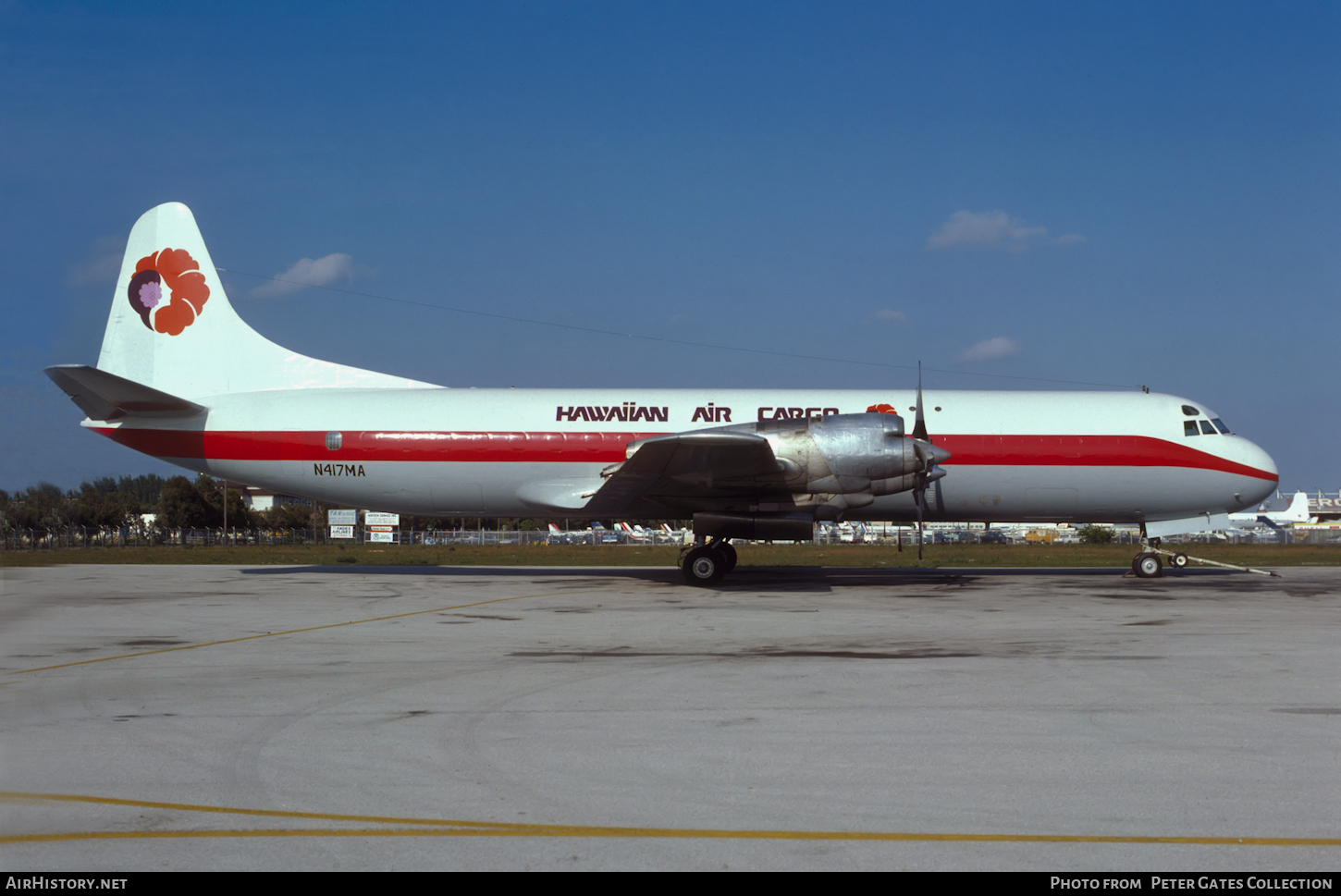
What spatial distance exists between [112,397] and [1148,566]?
919 inches

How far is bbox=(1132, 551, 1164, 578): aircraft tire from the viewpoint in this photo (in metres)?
22.3

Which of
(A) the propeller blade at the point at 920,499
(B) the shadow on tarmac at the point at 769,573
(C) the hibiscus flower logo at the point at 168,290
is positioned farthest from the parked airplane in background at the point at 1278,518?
(C) the hibiscus flower logo at the point at 168,290

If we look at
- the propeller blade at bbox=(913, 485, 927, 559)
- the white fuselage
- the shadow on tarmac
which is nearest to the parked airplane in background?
the shadow on tarmac

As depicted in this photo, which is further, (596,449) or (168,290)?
(168,290)

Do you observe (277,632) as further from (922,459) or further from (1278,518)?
(1278,518)

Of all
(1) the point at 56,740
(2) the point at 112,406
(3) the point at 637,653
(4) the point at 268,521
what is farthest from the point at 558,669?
(4) the point at 268,521

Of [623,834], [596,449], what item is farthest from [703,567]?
[623,834]

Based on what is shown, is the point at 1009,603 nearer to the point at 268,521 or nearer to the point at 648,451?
the point at 648,451

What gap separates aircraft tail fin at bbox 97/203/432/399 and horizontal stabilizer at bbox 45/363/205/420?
1.52m

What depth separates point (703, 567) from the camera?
1998 centimetres

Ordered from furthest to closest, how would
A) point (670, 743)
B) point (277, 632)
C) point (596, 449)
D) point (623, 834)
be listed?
1. point (596, 449)
2. point (277, 632)
3. point (670, 743)
4. point (623, 834)

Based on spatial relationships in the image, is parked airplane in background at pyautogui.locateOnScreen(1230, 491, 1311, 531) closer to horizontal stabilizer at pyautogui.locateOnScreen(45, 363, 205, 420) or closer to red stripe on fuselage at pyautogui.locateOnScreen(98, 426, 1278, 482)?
red stripe on fuselage at pyautogui.locateOnScreen(98, 426, 1278, 482)

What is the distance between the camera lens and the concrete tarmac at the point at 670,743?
15.1ft

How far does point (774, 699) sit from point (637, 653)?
2.87 meters
